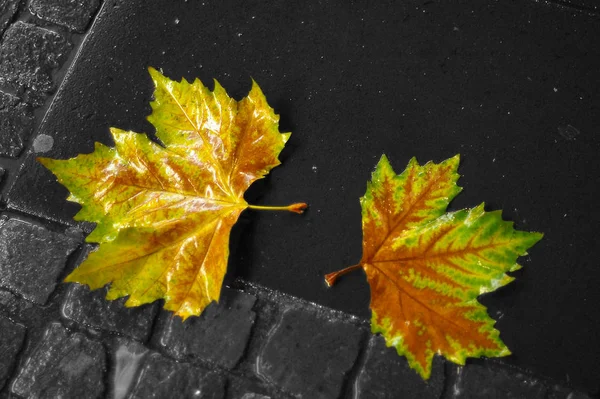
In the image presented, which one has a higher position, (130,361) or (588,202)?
(588,202)

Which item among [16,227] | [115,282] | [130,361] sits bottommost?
[130,361]

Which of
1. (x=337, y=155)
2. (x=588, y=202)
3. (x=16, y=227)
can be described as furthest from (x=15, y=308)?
(x=588, y=202)

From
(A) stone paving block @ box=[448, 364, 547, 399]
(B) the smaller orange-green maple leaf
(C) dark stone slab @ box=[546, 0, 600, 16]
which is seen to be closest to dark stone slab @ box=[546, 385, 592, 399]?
(A) stone paving block @ box=[448, 364, 547, 399]

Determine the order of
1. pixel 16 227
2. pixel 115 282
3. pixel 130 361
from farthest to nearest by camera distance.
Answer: pixel 16 227
pixel 130 361
pixel 115 282

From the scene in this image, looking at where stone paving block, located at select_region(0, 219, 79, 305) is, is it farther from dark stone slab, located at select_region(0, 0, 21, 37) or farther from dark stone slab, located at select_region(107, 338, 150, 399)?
dark stone slab, located at select_region(0, 0, 21, 37)

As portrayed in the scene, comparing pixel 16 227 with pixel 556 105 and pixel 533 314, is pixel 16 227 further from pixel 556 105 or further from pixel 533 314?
pixel 556 105

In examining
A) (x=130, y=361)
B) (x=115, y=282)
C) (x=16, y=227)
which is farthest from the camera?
(x=16, y=227)
